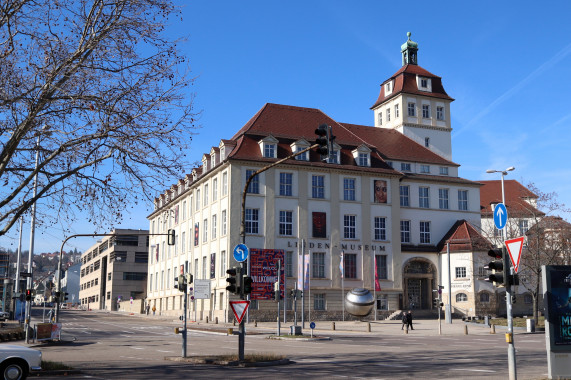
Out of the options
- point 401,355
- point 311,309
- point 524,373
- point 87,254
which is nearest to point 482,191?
point 311,309

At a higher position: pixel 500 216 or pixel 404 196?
pixel 404 196

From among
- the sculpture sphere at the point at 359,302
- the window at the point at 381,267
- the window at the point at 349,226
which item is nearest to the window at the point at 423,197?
the window at the point at 381,267

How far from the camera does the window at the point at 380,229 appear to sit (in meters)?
63.4

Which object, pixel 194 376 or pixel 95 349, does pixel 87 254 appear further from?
pixel 194 376

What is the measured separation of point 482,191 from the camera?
92562 mm

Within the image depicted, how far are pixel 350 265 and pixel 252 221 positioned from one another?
11100mm

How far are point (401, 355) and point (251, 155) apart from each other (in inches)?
1460

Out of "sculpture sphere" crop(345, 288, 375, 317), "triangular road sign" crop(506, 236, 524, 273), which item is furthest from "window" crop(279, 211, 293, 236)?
"triangular road sign" crop(506, 236, 524, 273)

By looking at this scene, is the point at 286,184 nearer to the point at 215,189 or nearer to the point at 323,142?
the point at 215,189

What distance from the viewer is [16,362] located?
14711mm

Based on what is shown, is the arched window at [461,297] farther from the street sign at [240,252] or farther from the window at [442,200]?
the street sign at [240,252]

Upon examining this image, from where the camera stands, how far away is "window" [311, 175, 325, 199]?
6159 centimetres

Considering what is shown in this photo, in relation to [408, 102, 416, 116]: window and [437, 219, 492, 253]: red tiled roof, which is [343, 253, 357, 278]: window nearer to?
[437, 219, 492, 253]: red tiled roof

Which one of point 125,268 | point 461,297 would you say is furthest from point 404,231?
point 125,268
